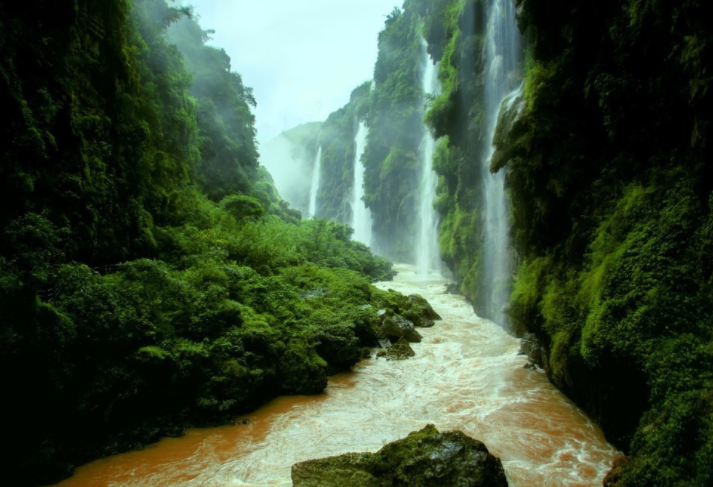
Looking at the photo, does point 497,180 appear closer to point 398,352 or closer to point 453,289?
point 453,289

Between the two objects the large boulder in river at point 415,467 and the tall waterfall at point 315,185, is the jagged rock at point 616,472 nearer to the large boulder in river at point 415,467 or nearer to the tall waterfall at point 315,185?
the large boulder in river at point 415,467

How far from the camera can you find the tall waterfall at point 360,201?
6294 centimetres

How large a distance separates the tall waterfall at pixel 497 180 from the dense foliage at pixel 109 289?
20.5ft

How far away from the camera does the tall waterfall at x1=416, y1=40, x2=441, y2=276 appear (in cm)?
3706

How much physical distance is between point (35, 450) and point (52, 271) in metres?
2.75

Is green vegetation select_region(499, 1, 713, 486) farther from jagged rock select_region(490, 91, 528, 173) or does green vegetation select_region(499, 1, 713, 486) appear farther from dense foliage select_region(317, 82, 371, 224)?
dense foliage select_region(317, 82, 371, 224)

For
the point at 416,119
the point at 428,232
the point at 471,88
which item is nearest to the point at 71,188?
the point at 471,88

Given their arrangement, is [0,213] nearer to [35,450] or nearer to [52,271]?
[52,271]

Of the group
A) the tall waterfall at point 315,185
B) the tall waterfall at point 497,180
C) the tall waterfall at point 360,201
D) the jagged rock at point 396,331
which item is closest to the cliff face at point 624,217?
the jagged rock at point 396,331

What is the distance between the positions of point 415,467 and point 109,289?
621 cm

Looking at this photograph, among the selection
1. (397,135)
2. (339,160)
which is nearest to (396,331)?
(397,135)

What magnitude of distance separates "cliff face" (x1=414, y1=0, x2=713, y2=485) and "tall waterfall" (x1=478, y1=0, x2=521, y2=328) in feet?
19.3

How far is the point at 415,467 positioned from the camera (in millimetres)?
5137

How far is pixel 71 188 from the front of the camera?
28.2 feet
